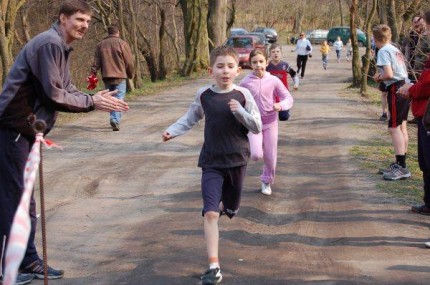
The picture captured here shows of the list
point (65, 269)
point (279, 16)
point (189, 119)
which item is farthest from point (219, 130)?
point (279, 16)

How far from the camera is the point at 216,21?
3394 centimetres

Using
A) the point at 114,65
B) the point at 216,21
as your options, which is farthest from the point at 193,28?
the point at 114,65

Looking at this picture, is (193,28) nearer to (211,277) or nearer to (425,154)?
(425,154)

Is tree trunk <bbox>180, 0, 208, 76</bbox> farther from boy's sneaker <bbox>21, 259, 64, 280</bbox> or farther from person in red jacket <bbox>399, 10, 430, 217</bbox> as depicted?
boy's sneaker <bbox>21, 259, 64, 280</bbox>

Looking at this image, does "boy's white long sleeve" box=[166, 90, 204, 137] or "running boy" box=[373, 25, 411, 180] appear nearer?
"boy's white long sleeve" box=[166, 90, 204, 137]

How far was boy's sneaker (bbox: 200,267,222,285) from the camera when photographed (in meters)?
5.59

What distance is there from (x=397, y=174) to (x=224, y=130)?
4.27m

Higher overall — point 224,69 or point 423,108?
point 224,69

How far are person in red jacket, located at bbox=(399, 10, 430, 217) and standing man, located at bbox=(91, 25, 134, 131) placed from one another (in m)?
7.40

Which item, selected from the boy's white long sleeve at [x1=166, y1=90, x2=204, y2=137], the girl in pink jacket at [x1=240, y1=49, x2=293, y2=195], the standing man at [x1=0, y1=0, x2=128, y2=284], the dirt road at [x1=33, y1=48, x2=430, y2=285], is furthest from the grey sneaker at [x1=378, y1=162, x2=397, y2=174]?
the standing man at [x1=0, y1=0, x2=128, y2=284]

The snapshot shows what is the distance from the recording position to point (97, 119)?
16203mm

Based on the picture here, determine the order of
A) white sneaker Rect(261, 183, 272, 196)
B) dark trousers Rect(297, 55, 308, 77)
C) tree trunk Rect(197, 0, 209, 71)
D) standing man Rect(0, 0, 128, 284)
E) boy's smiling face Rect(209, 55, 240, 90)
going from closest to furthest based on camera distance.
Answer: standing man Rect(0, 0, 128, 284), boy's smiling face Rect(209, 55, 240, 90), white sneaker Rect(261, 183, 272, 196), dark trousers Rect(297, 55, 308, 77), tree trunk Rect(197, 0, 209, 71)

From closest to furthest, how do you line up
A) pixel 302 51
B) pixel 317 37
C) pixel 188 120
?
pixel 188 120 < pixel 302 51 < pixel 317 37

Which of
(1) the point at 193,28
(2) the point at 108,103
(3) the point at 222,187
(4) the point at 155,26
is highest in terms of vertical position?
(2) the point at 108,103
